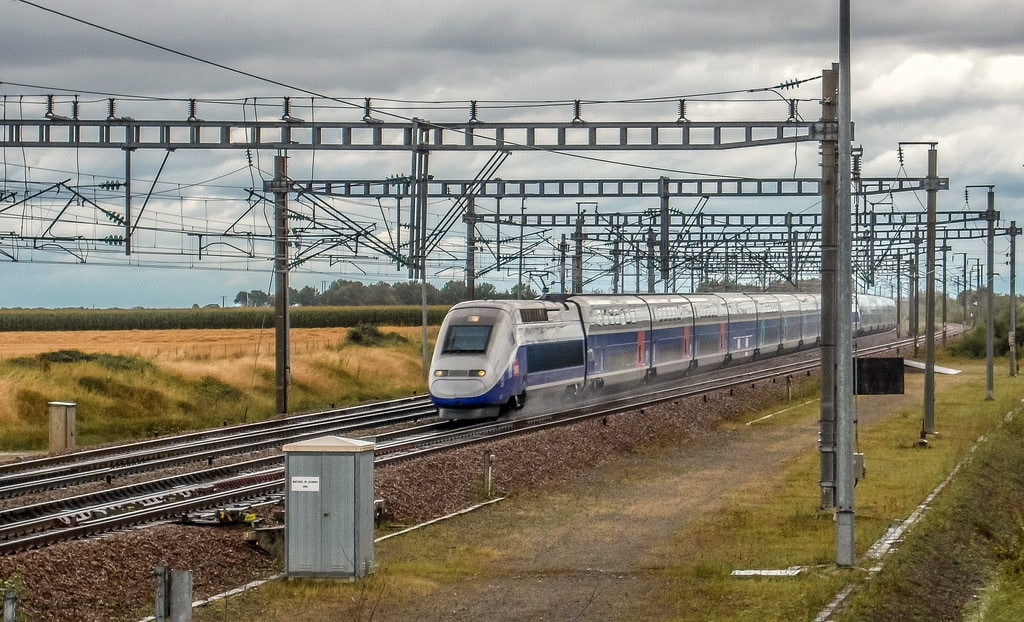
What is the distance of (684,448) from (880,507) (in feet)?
34.8

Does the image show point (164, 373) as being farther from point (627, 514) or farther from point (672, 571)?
point (672, 571)

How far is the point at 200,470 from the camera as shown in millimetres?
24859

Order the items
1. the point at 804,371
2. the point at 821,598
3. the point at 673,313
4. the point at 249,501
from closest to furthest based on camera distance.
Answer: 1. the point at 821,598
2. the point at 249,501
3. the point at 673,313
4. the point at 804,371

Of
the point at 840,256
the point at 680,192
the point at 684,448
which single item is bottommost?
the point at 684,448

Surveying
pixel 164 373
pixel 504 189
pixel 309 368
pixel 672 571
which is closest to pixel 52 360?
pixel 164 373

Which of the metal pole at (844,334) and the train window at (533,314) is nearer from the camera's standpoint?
the metal pole at (844,334)

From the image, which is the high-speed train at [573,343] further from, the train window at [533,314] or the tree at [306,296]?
the tree at [306,296]

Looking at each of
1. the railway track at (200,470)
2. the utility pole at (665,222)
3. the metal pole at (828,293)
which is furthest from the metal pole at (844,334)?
the utility pole at (665,222)

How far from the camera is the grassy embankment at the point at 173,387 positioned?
127 ft

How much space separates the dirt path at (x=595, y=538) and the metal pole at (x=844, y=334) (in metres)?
2.32

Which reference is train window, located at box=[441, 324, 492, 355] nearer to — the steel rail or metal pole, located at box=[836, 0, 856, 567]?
the steel rail

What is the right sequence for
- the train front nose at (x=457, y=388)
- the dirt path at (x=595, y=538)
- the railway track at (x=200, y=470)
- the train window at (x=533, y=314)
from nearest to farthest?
the dirt path at (x=595, y=538) → the railway track at (x=200, y=470) → the train front nose at (x=457, y=388) → the train window at (x=533, y=314)

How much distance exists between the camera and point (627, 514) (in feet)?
76.9

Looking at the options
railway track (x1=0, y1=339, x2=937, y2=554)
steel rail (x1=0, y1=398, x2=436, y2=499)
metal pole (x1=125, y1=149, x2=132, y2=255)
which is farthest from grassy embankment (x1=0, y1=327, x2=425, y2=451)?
metal pole (x1=125, y1=149, x2=132, y2=255)
